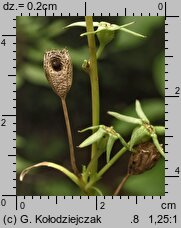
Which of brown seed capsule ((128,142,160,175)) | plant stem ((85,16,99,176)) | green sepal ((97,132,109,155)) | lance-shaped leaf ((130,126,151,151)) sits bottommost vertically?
brown seed capsule ((128,142,160,175))

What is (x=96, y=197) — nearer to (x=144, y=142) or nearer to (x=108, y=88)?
(x=144, y=142)

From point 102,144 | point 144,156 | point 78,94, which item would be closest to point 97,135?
point 102,144

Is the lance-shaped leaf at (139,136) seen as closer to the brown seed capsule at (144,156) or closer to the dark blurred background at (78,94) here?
the brown seed capsule at (144,156)

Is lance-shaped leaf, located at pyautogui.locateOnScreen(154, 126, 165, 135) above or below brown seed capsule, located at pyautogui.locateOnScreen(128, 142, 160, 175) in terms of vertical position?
above

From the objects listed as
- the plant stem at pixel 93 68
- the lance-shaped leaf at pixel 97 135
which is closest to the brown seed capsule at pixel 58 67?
the plant stem at pixel 93 68

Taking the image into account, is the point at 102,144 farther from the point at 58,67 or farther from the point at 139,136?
the point at 58,67

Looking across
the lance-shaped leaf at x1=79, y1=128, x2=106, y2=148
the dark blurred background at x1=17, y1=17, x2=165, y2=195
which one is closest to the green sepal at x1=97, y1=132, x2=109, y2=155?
the lance-shaped leaf at x1=79, y1=128, x2=106, y2=148

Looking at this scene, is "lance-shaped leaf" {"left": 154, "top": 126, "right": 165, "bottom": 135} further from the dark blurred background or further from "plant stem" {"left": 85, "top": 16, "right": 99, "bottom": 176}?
the dark blurred background

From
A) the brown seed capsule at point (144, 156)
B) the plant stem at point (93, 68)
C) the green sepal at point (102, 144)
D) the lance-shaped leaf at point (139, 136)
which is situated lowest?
the brown seed capsule at point (144, 156)
